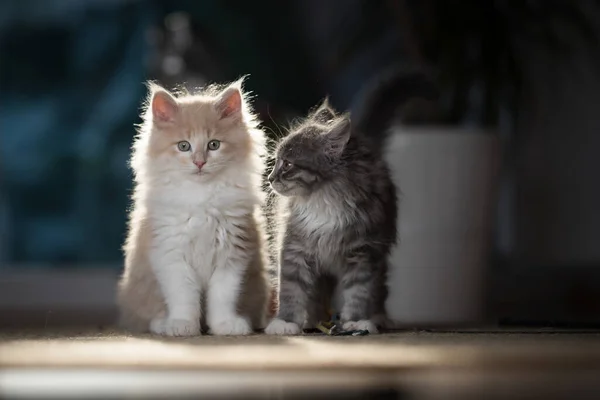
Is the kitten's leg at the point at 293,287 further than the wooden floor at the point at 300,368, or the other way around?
the kitten's leg at the point at 293,287

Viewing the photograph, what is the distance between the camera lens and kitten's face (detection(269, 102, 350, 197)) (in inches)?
63.7

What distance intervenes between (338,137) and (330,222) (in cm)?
16

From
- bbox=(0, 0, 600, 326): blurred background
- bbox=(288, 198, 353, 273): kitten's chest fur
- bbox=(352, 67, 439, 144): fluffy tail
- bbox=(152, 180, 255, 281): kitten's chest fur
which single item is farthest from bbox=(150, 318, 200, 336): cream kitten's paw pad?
bbox=(0, 0, 600, 326): blurred background

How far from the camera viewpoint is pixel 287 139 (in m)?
1.66

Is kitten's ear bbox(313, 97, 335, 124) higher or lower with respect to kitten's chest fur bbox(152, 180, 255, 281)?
higher

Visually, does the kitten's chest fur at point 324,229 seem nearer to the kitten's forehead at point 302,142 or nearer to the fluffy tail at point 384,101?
the kitten's forehead at point 302,142

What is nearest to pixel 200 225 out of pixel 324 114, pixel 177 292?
pixel 177 292

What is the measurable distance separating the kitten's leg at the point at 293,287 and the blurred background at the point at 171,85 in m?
1.79

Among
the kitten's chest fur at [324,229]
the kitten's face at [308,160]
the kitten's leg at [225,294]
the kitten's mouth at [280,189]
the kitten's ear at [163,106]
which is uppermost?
the kitten's ear at [163,106]

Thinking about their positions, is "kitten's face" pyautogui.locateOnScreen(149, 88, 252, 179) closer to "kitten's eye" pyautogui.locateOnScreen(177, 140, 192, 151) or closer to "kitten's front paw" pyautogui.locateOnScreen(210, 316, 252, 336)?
"kitten's eye" pyautogui.locateOnScreen(177, 140, 192, 151)

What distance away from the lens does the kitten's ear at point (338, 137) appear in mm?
1620

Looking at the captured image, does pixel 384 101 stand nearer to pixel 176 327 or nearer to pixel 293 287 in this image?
pixel 293 287

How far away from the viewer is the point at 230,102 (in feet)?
5.56

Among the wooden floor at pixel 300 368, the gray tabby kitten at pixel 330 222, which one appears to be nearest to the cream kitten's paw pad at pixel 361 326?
the gray tabby kitten at pixel 330 222
